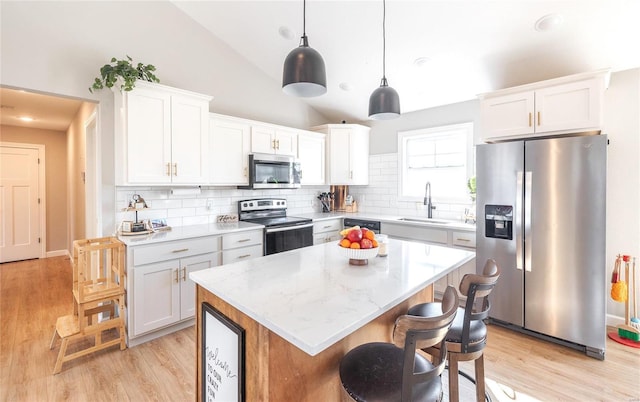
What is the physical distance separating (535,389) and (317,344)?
6.71ft

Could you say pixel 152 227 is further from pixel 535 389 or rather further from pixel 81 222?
pixel 535 389

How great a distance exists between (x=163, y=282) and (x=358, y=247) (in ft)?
6.30

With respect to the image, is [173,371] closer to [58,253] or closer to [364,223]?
[364,223]

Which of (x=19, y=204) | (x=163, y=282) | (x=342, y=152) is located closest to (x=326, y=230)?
(x=342, y=152)

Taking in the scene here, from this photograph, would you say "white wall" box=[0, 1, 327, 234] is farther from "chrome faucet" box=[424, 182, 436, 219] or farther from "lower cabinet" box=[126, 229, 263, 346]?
"chrome faucet" box=[424, 182, 436, 219]

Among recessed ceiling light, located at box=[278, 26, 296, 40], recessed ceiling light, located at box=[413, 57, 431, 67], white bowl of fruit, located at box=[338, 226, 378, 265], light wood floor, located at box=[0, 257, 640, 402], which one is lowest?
light wood floor, located at box=[0, 257, 640, 402]

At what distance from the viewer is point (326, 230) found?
413 centimetres

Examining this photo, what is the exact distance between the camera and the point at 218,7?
123 inches

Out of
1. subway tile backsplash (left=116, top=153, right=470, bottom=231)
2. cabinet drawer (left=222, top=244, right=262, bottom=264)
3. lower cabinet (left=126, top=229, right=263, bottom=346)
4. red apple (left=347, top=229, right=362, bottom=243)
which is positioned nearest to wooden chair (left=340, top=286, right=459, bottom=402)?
red apple (left=347, top=229, right=362, bottom=243)

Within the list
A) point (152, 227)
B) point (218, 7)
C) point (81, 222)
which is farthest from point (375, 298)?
point (81, 222)

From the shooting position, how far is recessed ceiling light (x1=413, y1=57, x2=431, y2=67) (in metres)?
3.04

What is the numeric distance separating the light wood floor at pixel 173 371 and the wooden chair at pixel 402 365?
125cm

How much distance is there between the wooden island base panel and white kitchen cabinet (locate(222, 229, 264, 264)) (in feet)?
5.16

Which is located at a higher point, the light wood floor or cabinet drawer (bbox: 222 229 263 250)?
cabinet drawer (bbox: 222 229 263 250)
